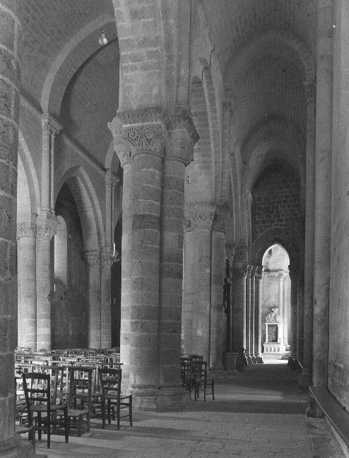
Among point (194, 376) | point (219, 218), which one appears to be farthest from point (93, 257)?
point (194, 376)

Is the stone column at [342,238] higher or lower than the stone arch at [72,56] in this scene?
lower

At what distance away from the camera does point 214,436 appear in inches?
335

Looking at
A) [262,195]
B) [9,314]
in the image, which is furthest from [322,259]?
[262,195]

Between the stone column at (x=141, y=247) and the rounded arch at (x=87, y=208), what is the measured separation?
12.2 m

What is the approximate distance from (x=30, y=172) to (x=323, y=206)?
11303 mm

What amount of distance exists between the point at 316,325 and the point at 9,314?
7013mm

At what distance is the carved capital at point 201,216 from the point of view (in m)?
18.4

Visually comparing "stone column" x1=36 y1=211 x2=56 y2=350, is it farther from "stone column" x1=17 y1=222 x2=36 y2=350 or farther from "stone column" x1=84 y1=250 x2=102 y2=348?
"stone column" x1=84 y1=250 x2=102 y2=348

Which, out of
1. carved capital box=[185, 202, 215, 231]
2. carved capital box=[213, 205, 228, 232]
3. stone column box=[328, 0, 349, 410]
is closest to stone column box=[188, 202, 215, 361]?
carved capital box=[185, 202, 215, 231]

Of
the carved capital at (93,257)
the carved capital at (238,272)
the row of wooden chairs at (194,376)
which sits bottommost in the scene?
the row of wooden chairs at (194,376)

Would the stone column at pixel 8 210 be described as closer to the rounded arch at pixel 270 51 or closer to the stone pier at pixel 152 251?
the stone pier at pixel 152 251

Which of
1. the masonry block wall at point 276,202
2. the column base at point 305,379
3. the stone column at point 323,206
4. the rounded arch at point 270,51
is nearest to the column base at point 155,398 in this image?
the stone column at point 323,206

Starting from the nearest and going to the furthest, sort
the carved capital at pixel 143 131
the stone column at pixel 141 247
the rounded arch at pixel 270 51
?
the stone column at pixel 141 247 → the carved capital at pixel 143 131 → the rounded arch at pixel 270 51

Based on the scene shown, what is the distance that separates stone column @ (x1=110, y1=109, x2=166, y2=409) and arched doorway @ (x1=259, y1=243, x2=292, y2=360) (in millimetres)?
28005
